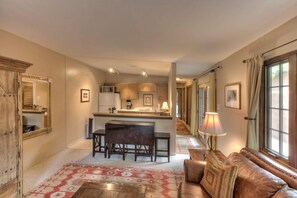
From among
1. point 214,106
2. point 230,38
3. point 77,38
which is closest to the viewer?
point 230,38

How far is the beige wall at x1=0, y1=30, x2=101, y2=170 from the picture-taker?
2959mm

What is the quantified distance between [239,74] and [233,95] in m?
0.44

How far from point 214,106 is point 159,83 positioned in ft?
11.1

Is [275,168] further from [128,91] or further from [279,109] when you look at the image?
[128,91]

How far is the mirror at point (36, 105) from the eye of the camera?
10.7 ft

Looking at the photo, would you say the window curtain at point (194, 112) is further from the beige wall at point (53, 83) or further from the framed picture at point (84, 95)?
the beige wall at point (53, 83)

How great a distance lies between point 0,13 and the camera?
6.91 ft

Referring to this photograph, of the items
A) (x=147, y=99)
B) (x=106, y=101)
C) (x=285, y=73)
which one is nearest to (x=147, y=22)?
(x=285, y=73)

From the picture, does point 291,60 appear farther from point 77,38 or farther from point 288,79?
point 77,38

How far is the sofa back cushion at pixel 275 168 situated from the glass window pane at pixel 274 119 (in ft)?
2.13

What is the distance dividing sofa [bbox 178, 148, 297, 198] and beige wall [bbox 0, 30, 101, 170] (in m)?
3.01

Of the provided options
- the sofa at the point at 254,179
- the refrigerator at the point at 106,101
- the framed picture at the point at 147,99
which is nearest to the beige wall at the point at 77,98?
the refrigerator at the point at 106,101

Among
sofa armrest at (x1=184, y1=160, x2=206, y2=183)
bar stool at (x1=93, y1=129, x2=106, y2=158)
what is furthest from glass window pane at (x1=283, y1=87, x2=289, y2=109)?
bar stool at (x1=93, y1=129, x2=106, y2=158)

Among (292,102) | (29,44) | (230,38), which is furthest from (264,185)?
(29,44)
